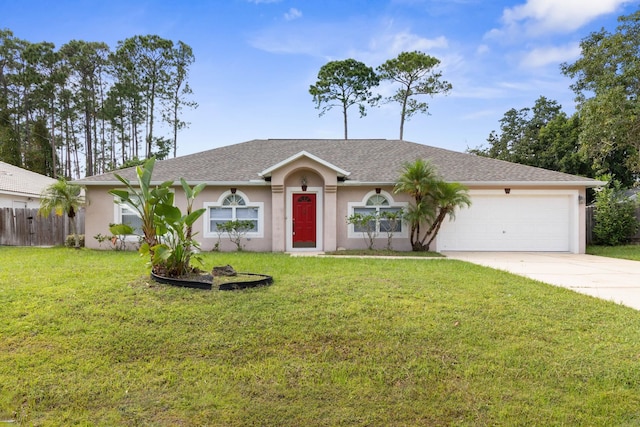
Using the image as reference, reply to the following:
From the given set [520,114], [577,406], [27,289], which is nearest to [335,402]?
[577,406]

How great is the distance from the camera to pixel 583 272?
8.85m

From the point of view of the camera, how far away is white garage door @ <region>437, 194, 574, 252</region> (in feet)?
44.2

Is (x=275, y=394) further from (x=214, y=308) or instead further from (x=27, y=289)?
(x=27, y=289)

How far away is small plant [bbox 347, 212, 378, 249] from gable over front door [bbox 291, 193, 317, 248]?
1.40m

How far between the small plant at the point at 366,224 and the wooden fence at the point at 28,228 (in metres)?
12.8

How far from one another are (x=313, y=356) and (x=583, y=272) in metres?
8.15

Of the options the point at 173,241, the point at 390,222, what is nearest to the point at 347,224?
the point at 390,222

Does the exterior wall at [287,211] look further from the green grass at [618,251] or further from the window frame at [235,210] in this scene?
the green grass at [618,251]

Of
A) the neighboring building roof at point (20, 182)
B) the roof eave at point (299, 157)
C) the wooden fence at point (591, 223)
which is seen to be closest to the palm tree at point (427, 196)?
the roof eave at point (299, 157)

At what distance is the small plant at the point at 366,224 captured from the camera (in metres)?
12.7

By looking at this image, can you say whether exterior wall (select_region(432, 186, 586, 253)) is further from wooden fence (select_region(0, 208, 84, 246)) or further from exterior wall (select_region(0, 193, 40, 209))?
exterior wall (select_region(0, 193, 40, 209))

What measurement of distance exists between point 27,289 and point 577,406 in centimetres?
808

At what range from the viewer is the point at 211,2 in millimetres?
11422

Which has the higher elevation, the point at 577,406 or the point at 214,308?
the point at 214,308
